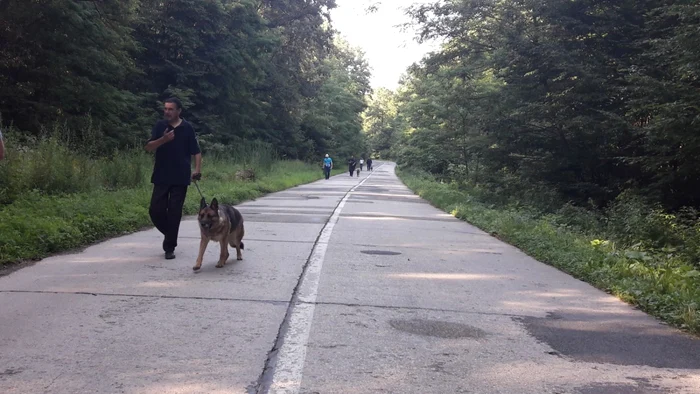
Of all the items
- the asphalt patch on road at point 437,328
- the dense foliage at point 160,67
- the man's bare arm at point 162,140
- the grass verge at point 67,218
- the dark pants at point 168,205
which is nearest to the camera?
the asphalt patch on road at point 437,328

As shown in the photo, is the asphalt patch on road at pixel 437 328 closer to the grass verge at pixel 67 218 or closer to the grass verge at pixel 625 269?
the grass verge at pixel 625 269

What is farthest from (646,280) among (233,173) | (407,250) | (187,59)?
(187,59)

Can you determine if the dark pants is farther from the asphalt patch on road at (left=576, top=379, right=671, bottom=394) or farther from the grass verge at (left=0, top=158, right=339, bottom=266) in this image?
the asphalt patch on road at (left=576, top=379, right=671, bottom=394)

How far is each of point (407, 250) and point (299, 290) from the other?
4.07 meters

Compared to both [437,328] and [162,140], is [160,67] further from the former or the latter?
[437,328]

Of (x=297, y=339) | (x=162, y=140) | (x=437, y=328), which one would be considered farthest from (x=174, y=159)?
(x=437, y=328)

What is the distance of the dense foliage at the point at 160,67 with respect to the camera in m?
21.9

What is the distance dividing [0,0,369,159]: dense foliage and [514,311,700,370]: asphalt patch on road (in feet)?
48.1

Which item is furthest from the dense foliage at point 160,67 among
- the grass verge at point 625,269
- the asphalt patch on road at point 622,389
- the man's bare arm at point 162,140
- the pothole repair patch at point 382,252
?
the asphalt patch on road at point 622,389

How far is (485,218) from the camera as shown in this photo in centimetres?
1653

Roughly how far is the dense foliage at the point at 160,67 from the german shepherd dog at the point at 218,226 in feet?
34.5

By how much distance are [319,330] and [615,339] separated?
104 inches

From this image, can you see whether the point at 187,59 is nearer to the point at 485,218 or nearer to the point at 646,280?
the point at 485,218

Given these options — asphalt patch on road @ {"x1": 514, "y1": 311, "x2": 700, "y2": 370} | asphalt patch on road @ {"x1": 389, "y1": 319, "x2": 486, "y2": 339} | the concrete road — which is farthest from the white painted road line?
asphalt patch on road @ {"x1": 514, "y1": 311, "x2": 700, "y2": 370}
